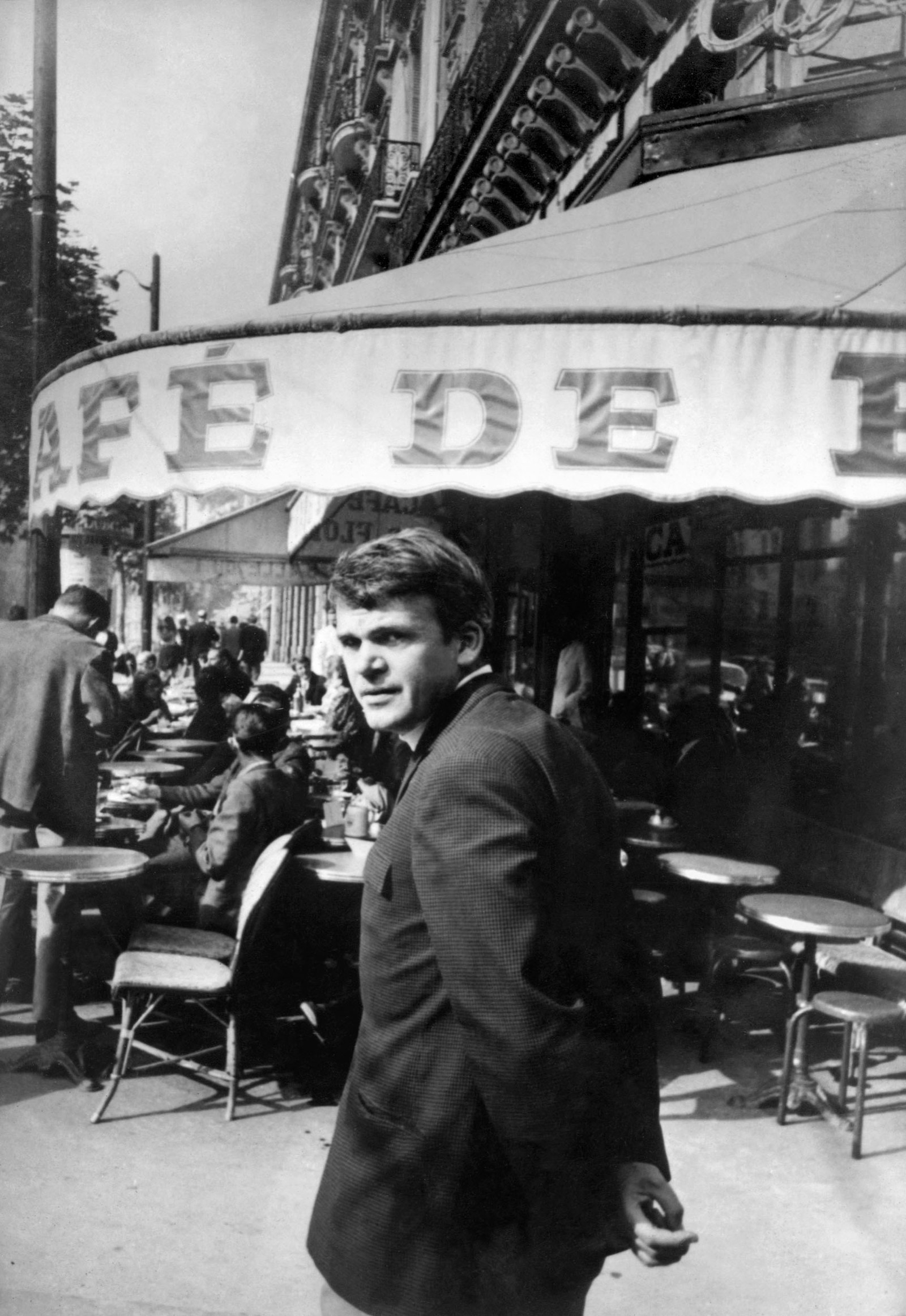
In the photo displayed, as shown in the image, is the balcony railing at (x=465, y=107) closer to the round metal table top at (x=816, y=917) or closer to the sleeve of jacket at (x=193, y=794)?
the sleeve of jacket at (x=193, y=794)

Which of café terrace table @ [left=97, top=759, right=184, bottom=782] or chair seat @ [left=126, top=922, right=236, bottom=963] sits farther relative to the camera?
café terrace table @ [left=97, top=759, right=184, bottom=782]

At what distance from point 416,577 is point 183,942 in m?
3.31

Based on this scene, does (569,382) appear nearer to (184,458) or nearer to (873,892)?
(184,458)

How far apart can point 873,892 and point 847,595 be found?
1785mm

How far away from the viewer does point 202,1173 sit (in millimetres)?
3908

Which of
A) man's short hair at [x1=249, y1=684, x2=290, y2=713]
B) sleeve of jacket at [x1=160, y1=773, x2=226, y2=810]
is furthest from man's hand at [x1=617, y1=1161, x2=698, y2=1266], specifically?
sleeve of jacket at [x1=160, y1=773, x2=226, y2=810]

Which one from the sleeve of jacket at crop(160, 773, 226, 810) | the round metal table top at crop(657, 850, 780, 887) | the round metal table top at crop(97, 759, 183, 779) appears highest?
the round metal table top at crop(657, 850, 780, 887)

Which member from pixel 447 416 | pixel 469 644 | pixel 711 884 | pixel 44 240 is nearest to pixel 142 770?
pixel 44 240

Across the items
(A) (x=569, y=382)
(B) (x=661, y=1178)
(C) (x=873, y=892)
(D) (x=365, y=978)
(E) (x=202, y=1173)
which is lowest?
(E) (x=202, y=1173)

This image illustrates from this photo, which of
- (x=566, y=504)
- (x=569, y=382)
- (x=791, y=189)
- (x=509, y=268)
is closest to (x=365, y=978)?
(x=569, y=382)

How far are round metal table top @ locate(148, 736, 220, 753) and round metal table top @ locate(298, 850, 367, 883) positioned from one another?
5000mm

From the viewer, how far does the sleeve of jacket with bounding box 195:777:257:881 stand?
468 centimetres

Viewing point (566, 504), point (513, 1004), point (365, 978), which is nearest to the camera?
point (513, 1004)

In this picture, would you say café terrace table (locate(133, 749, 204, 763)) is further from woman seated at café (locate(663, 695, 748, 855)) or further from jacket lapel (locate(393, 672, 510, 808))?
jacket lapel (locate(393, 672, 510, 808))
